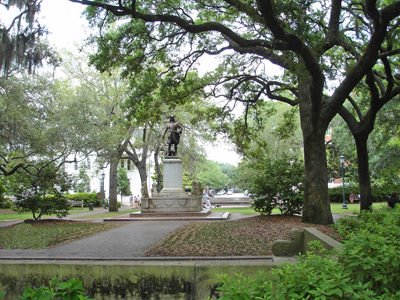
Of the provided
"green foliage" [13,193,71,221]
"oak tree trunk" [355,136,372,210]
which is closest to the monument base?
"green foliage" [13,193,71,221]

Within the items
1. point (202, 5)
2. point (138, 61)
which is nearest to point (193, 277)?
point (138, 61)

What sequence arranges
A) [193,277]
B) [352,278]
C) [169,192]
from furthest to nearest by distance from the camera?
[169,192]
[193,277]
[352,278]

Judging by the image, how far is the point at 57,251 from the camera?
30.1 ft

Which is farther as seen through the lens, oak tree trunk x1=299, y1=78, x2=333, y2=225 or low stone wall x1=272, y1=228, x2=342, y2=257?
oak tree trunk x1=299, y1=78, x2=333, y2=225

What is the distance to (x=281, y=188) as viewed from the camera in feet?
52.6

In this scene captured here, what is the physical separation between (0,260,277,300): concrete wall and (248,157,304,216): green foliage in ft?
41.8

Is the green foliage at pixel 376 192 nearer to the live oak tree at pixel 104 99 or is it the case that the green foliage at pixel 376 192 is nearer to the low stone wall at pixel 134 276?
the live oak tree at pixel 104 99

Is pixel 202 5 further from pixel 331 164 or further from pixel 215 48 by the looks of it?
pixel 331 164

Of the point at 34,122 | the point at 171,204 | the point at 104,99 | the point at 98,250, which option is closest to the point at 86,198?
the point at 104,99

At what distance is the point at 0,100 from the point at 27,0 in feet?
26.8

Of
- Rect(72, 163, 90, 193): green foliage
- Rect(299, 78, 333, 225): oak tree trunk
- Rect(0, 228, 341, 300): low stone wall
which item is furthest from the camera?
Rect(72, 163, 90, 193): green foliage

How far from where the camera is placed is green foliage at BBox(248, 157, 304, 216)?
16188 mm

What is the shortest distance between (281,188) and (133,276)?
1298cm

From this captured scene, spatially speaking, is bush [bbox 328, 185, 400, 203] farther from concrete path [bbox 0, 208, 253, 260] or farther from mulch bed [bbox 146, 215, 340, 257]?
concrete path [bbox 0, 208, 253, 260]
